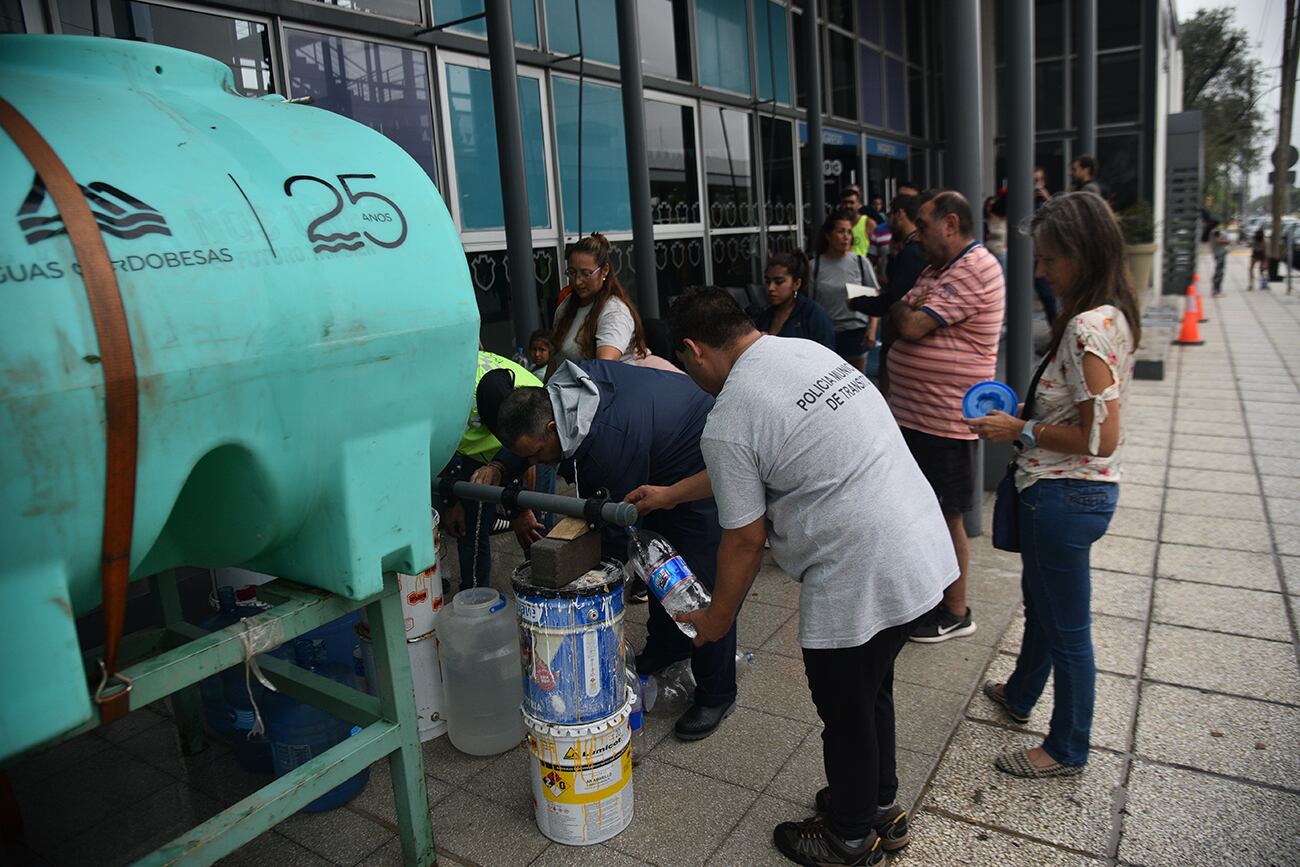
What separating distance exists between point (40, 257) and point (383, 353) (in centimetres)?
71

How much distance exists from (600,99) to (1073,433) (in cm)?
673

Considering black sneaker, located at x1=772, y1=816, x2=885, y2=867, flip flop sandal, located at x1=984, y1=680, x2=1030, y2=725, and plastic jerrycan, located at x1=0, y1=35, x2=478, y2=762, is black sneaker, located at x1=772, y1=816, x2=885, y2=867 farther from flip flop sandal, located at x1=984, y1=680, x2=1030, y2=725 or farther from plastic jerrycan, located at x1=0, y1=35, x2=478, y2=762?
plastic jerrycan, located at x1=0, y1=35, x2=478, y2=762

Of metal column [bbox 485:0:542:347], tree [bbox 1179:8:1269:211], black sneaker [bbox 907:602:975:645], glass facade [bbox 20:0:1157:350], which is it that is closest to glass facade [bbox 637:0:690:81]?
glass facade [bbox 20:0:1157:350]

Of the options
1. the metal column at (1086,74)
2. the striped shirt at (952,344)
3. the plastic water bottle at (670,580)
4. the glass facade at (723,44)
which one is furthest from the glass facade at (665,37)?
the plastic water bottle at (670,580)

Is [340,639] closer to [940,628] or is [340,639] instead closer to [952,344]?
[940,628]

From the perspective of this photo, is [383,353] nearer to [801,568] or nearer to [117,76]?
[117,76]

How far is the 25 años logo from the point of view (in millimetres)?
1981

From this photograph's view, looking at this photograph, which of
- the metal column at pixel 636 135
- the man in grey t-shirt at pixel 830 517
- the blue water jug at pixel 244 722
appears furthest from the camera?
the metal column at pixel 636 135

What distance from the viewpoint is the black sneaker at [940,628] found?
3938 mm

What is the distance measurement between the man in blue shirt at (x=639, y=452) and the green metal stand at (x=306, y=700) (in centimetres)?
77

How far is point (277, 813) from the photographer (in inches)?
88.0

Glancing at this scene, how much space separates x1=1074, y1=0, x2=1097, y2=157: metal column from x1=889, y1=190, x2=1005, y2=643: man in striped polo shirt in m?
6.29

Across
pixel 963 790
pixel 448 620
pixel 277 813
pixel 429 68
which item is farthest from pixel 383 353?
pixel 429 68

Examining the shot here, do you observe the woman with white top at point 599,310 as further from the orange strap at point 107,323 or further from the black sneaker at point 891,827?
the orange strap at point 107,323
